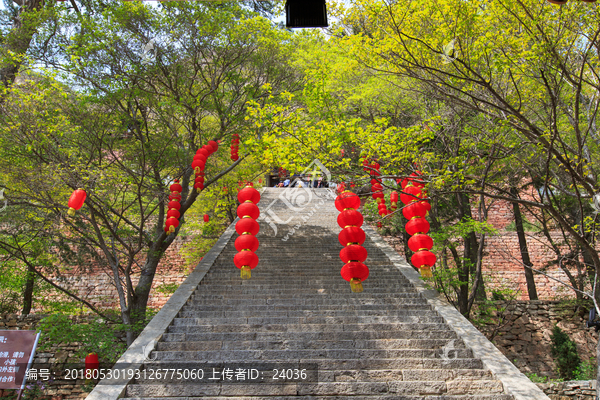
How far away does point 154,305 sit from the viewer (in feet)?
43.3

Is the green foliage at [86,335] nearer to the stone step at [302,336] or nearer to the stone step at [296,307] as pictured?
the stone step at [296,307]

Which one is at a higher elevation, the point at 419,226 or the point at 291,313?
the point at 419,226

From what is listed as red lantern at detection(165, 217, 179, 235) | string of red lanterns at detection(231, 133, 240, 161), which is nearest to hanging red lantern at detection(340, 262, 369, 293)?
red lantern at detection(165, 217, 179, 235)

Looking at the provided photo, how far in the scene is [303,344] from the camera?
5.61 meters

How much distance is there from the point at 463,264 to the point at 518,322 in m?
2.66

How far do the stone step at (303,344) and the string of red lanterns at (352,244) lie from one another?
928mm

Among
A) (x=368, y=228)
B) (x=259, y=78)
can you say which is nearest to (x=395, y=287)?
(x=368, y=228)

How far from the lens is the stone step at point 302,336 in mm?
5820

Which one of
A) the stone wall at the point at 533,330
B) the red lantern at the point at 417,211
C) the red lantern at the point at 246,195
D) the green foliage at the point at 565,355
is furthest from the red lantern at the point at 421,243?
the green foliage at the point at 565,355

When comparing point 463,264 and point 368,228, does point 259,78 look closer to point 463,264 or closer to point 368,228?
point 368,228

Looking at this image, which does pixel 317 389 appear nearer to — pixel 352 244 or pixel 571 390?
pixel 352 244

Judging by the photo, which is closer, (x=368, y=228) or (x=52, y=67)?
(x=52, y=67)

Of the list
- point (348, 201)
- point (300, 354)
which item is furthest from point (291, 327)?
point (348, 201)

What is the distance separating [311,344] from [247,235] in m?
1.92
